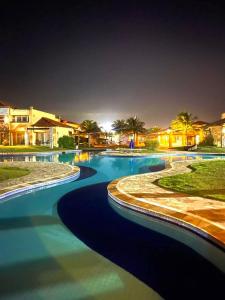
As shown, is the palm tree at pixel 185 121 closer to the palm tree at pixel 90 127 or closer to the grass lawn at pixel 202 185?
the palm tree at pixel 90 127

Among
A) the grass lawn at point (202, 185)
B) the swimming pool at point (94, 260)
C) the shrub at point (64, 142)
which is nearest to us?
the swimming pool at point (94, 260)

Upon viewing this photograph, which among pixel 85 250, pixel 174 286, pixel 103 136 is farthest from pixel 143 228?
pixel 103 136

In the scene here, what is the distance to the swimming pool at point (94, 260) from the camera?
3.88 meters

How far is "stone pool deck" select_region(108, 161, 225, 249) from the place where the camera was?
5.09 metres

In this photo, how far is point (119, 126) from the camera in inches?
1983

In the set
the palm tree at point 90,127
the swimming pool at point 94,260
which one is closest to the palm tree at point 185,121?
the palm tree at point 90,127

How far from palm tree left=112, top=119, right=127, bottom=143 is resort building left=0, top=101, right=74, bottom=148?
13.3 meters

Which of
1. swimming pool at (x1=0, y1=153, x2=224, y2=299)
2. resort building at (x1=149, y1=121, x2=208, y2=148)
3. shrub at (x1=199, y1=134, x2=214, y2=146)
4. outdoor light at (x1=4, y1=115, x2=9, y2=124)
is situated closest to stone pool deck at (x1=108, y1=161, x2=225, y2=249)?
swimming pool at (x1=0, y1=153, x2=224, y2=299)

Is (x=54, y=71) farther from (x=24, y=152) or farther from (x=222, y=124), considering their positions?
(x=222, y=124)

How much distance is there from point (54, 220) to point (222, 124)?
95.5ft

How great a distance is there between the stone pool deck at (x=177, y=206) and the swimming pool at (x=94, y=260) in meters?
0.39

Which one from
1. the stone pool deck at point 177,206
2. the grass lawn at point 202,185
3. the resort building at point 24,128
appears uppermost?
the resort building at point 24,128

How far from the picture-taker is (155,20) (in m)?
35.0

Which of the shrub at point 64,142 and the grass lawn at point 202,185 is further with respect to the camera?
the shrub at point 64,142
